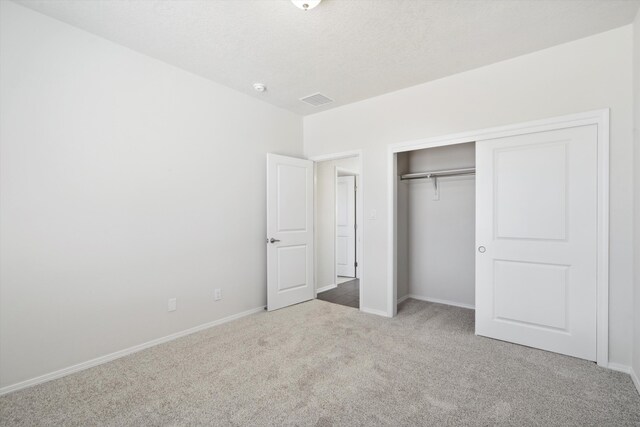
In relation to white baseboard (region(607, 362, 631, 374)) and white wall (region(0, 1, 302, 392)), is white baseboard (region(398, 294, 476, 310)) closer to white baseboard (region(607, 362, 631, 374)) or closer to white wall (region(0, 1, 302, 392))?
white baseboard (region(607, 362, 631, 374))

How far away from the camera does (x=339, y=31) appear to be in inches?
96.0

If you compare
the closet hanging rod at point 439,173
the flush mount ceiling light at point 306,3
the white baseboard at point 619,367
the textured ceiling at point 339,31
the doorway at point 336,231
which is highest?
the textured ceiling at point 339,31

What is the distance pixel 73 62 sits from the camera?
243 centimetres

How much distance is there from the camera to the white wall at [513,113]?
7.73 feet

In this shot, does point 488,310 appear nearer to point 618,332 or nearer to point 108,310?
point 618,332

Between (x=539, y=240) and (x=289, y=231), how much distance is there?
2767mm

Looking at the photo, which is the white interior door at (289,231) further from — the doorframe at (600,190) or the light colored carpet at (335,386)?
the doorframe at (600,190)

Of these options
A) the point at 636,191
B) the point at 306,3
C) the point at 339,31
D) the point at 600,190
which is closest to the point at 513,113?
the point at 600,190

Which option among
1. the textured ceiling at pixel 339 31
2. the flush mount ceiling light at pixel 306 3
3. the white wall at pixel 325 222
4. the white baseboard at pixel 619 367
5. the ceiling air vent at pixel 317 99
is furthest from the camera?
the white wall at pixel 325 222

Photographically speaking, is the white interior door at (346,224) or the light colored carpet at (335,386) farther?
the white interior door at (346,224)

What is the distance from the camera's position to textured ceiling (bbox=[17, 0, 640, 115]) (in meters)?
2.16

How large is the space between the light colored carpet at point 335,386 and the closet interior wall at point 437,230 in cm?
116

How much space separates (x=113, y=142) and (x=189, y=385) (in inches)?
83.2

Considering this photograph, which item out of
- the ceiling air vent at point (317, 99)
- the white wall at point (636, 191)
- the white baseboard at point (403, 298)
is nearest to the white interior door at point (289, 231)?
the ceiling air vent at point (317, 99)
